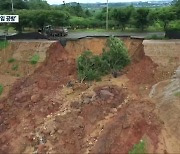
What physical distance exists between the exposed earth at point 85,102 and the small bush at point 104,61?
868 millimetres

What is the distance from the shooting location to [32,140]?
988 inches

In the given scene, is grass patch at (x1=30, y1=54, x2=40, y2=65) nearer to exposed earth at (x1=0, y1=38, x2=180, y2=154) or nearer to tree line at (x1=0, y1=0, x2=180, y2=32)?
exposed earth at (x1=0, y1=38, x2=180, y2=154)

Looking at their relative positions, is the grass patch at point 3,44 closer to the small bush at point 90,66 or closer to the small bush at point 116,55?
the small bush at point 90,66

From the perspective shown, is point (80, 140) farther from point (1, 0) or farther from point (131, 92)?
point (1, 0)

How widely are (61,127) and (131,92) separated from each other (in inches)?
307

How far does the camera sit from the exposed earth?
2383 centimetres

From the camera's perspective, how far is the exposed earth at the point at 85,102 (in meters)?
23.8

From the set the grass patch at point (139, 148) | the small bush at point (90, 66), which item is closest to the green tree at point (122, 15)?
the small bush at point (90, 66)

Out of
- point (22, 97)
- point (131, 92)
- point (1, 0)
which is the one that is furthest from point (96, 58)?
point (1, 0)

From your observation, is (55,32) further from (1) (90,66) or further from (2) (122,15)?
(1) (90,66)

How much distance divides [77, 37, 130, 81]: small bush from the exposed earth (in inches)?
34.2

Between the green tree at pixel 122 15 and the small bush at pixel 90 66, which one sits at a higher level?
the green tree at pixel 122 15

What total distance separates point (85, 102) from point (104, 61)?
259 inches

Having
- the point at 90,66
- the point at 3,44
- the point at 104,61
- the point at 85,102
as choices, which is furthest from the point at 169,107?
the point at 3,44
